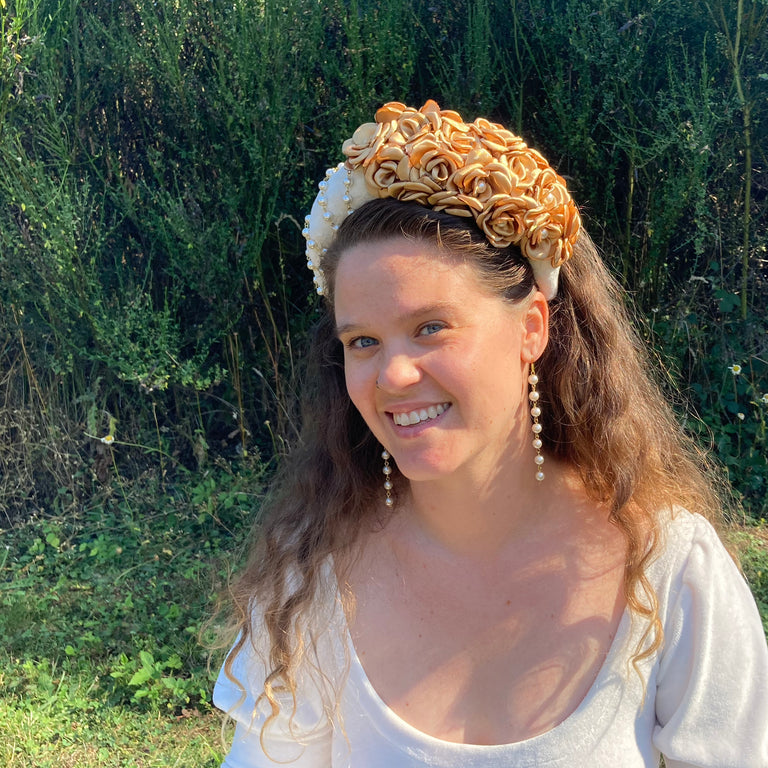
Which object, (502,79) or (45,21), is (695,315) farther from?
(45,21)

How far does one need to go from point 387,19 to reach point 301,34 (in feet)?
1.29

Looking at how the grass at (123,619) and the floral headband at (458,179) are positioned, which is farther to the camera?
the grass at (123,619)

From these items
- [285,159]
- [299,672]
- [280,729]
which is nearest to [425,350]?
[299,672]

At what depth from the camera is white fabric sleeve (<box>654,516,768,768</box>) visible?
1434mm

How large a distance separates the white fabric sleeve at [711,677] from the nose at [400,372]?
0.61 meters

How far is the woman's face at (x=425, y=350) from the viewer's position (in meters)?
1.47

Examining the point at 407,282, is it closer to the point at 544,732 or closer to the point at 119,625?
the point at 544,732

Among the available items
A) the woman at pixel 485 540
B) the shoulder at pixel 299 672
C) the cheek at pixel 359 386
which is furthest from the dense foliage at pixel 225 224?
the cheek at pixel 359 386

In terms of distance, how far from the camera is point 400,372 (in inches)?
57.8

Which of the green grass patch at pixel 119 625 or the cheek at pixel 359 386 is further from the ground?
the cheek at pixel 359 386

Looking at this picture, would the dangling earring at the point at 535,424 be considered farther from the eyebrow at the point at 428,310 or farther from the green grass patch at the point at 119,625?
the green grass patch at the point at 119,625

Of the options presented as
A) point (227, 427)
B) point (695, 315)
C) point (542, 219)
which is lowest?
point (227, 427)

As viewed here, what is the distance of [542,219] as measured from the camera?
5.07ft

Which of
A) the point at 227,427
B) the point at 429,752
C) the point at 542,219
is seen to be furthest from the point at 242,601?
the point at 227,427
